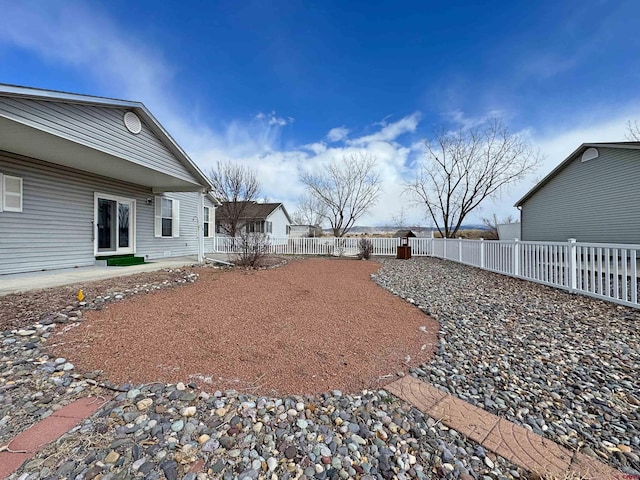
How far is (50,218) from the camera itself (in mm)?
6016

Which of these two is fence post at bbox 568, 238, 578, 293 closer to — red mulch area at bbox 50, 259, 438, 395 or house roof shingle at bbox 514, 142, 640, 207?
red mulch area at bbox 50, 259, 438, 395

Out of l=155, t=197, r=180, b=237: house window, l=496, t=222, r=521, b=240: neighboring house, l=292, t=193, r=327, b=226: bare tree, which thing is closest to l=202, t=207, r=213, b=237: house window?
l=155, t=197, r=180, b=237: house window

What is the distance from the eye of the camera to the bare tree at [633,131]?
15.4 metres

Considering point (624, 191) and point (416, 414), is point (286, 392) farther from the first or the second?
point (624, 191)

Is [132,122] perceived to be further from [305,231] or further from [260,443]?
[305,231]

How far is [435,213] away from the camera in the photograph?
60.4ft

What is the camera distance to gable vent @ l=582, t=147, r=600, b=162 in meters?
10.0

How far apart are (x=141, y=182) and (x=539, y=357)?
9.69m

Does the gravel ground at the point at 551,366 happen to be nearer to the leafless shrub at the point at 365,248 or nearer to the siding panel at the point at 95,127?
the siding panel at the point at 95,127

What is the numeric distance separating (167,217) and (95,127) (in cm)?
475

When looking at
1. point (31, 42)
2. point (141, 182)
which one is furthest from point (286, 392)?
point (31, 42)

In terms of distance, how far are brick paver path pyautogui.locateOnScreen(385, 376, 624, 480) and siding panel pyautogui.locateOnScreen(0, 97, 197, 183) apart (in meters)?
6.08

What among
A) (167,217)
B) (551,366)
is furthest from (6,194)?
(551,366)

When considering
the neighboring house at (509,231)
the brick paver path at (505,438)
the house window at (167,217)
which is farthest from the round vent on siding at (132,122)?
the neighboring house at (509,231)
